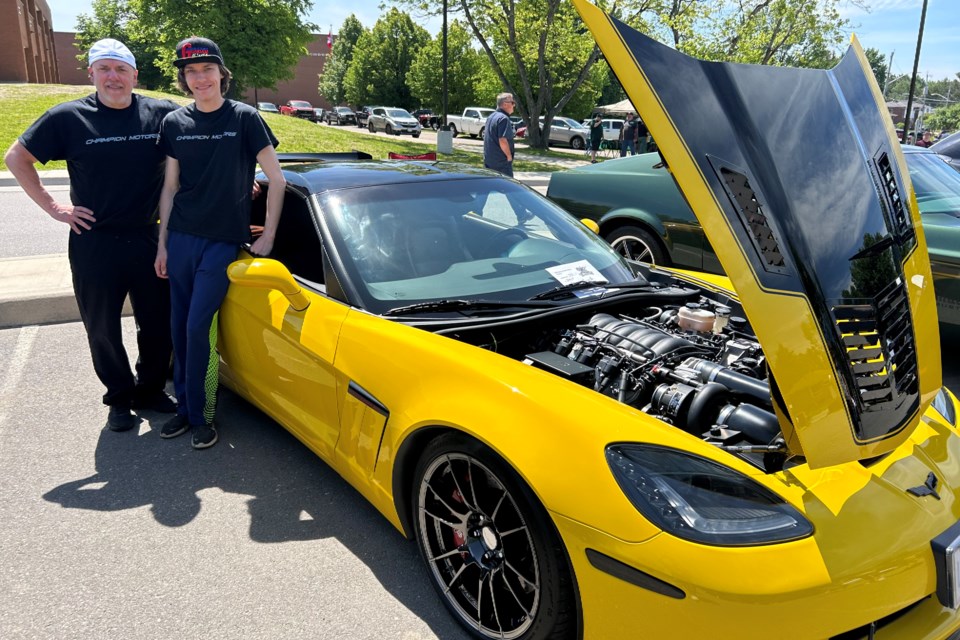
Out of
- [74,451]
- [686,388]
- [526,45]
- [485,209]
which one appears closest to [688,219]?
[485,209]

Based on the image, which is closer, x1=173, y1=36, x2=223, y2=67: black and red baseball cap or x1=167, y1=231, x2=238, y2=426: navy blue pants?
x1=173, y1=36, x2=223, y2=67: black and red baseball cap

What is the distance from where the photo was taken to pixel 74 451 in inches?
131

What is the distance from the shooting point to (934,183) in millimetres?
4941

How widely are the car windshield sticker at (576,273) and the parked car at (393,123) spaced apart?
34.7 metres

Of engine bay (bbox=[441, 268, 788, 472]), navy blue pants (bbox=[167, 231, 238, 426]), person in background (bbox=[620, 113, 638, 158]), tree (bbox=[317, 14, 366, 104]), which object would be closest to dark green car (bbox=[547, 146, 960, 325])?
engine bay (bbox=[441, 268, 788, 472])

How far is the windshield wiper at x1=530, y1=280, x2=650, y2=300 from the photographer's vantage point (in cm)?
276

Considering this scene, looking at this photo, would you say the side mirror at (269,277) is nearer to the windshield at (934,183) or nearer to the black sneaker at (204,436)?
the black sneaker at (204,436)

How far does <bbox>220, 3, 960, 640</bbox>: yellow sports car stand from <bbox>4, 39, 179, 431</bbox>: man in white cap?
1.08m

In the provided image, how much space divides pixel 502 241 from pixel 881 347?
5.55 ft

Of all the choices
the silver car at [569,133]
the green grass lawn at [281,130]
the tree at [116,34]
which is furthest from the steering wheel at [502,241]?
the tree at [116,34]

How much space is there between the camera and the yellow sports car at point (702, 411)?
1577 millimetres

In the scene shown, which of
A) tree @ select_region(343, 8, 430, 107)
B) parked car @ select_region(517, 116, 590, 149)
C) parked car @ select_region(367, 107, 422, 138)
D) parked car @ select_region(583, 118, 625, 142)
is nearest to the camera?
parked car @ select_region(517, 116, 590, 149)

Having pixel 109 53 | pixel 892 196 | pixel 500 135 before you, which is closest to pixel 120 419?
pixel 109 53

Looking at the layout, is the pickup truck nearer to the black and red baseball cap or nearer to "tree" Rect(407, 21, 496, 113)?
"tree" Rect(407, 21, 496, 113)
